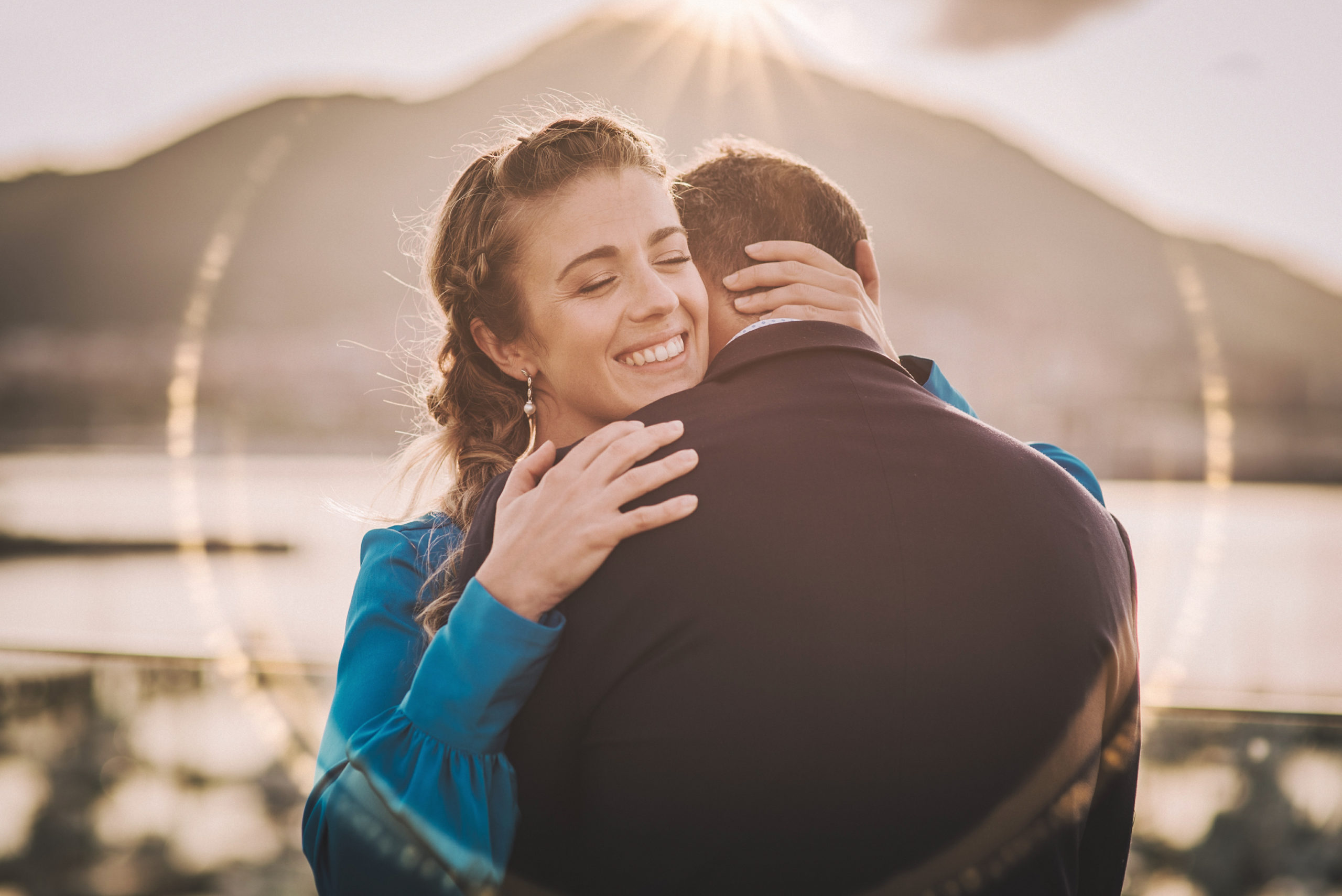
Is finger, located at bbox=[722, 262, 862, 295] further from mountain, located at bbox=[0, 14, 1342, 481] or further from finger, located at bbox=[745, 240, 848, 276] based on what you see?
mountain, located at bbox=[0, 14, 1342, 481]

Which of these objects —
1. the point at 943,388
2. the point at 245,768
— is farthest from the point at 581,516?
the point at 245,768

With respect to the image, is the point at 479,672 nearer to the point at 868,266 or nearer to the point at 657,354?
the point at 657,354

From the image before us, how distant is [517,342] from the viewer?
2004 mm

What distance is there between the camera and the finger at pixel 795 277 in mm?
1731

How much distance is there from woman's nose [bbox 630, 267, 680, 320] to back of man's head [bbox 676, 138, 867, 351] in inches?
5.5

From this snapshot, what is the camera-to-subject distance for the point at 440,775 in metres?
1.19

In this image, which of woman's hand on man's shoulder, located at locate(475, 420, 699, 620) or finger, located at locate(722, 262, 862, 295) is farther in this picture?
finger, located at locate(722, 262, 862, 295)

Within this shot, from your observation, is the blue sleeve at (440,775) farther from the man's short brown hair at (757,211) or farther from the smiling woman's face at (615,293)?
the man's short brown hair at (757,211)

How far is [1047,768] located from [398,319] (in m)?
2.03

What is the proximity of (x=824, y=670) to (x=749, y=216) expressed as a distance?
115 centimetres

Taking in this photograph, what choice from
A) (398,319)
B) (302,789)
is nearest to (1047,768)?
(398,319)

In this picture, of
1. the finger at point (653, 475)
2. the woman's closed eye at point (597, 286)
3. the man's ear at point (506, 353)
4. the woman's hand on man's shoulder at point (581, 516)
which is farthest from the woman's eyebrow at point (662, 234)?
the finger at point (653, 475)

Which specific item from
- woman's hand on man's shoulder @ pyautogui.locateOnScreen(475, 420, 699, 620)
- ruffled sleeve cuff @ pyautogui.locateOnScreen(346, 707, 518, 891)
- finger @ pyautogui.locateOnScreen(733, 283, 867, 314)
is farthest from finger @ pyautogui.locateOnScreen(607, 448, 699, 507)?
finger @ pyautogui.locateOnScreen(733, 283, 867, 314)

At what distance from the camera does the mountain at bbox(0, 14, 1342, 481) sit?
78.2m
